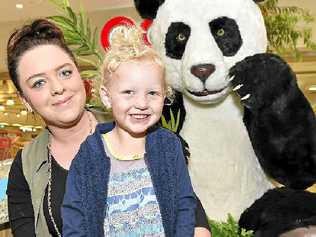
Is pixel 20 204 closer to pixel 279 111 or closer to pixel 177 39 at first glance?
pixel 177 39

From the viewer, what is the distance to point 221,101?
1717 millimetres

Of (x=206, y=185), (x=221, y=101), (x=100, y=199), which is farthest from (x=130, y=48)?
(x=206, y=185)

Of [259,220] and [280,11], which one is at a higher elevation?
[280,11]

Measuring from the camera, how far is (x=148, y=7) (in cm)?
178

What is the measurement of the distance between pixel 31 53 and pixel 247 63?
0.67 meters

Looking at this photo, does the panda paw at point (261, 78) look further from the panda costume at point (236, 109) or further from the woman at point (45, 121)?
the woman at point (45, 121)

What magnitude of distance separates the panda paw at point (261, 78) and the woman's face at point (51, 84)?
505 millimetres

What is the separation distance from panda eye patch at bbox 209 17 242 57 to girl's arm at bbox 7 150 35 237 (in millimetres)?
764

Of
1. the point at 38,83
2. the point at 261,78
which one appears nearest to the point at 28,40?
the point at 38,83

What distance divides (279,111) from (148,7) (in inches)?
24.0

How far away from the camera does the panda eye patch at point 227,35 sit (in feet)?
5.31

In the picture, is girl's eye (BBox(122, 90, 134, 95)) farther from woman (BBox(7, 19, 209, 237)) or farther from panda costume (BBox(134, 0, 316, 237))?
panda costume (BBox(134, 0, 316, 237))

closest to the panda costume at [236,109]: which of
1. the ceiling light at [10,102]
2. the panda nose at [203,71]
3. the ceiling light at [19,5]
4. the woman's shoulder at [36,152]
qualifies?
the panda nose at [203,71]

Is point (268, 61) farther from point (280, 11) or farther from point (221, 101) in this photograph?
point (280, 11)
